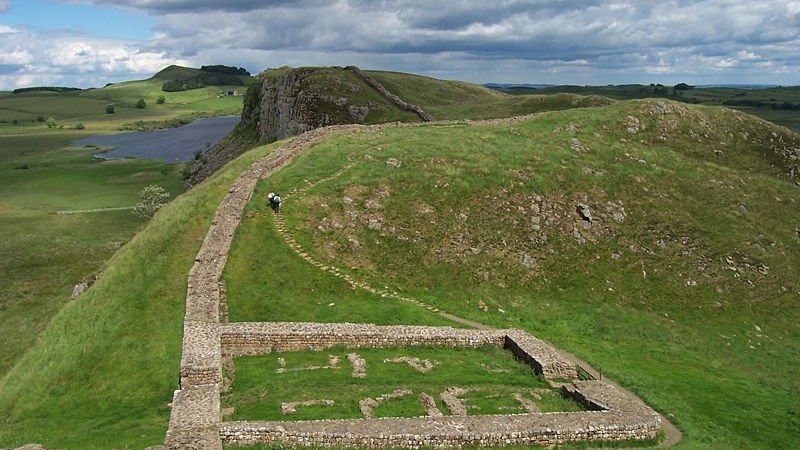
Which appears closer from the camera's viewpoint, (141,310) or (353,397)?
(353,397)

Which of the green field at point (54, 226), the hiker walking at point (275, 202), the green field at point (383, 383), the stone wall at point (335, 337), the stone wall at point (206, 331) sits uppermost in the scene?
the hiker walking at point (275, 202)

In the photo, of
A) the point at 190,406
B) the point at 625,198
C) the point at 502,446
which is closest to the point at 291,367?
the point at 190,406

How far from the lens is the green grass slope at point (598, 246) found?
34781 millimetres

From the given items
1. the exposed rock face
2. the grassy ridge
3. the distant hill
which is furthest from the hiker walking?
the exposed rock face

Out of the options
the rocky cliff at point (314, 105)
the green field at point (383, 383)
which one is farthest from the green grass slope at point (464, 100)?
the green field at point (383, 383)

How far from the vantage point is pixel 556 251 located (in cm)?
4581

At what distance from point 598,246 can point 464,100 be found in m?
82.8

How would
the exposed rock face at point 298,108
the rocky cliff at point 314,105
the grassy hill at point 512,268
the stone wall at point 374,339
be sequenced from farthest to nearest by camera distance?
the exposed rock face at point 298,108 < the rocky cliff at point 314,105 < the stone wall at point 374,339 < the grassy hill at point 512,268

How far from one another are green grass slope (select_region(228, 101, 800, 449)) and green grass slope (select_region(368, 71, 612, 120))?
31870 mm

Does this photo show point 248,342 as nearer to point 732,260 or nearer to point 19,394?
point 19,394

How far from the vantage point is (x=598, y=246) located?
46.9 m

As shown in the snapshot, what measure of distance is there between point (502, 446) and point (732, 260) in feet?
111

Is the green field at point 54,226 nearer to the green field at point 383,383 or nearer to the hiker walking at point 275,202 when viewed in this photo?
the hiker walking at point 275,202

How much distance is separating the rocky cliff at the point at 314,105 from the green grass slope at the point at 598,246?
116ft
